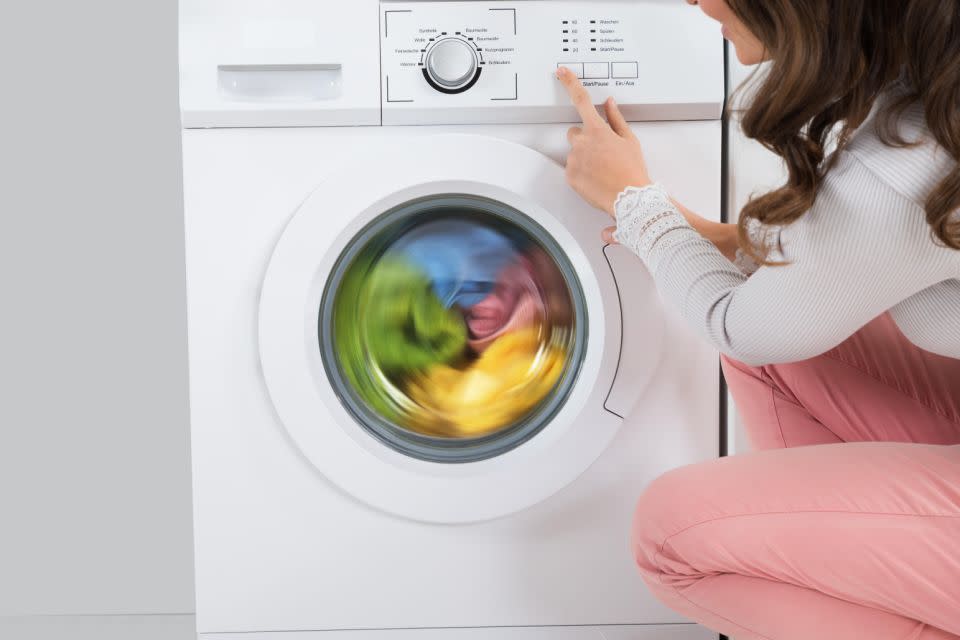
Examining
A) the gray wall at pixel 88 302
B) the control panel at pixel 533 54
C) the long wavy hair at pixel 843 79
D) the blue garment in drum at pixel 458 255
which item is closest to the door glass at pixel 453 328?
the blue garment in drum at pixel 458 255

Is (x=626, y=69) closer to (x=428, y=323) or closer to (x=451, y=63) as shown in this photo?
(x=451, y=63)

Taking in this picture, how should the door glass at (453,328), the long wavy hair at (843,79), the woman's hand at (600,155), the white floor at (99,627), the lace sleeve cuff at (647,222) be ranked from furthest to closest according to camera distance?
the white floor at (99,627), the door glass at (453,328), the woman's hand at (600,155), the lace sleeve cuff at (647,222), the long wavy hair at (843,79)

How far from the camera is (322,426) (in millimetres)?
1051

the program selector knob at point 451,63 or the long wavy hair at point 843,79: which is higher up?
the program selector knob at point 451,63

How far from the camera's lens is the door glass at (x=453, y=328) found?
1090mm

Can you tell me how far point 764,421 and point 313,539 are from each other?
1.77 ft

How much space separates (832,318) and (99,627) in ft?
3.99

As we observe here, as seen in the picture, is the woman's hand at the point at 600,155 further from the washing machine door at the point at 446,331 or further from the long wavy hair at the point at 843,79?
the long wavy hair at the point at 843,79

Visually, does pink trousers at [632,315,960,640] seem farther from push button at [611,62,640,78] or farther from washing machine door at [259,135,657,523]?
push button at [611,62,640,78]

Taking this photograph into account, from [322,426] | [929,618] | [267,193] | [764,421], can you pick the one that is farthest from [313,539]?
[929,618]

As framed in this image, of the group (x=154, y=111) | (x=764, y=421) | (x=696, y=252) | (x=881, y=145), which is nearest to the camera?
(x=881, y=145)

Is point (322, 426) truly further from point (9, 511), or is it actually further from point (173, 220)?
point (9, 511)

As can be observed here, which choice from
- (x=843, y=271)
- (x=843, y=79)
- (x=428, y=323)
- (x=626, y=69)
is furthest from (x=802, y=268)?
(x=428, y=323)

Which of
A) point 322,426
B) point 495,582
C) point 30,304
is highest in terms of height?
point 30,304
